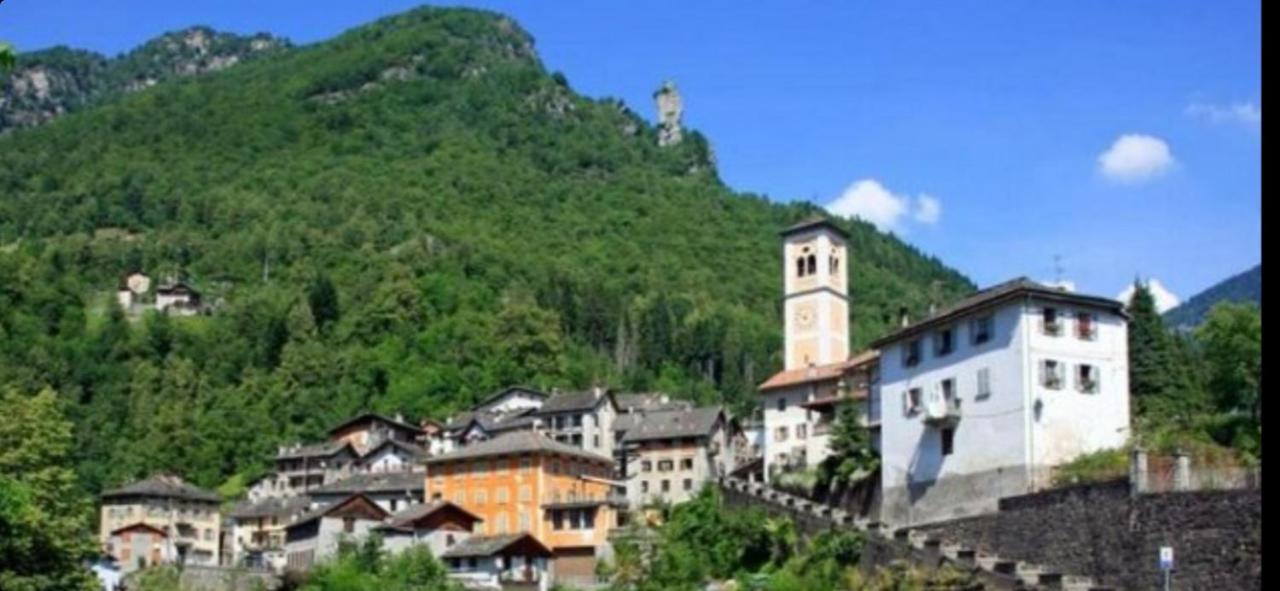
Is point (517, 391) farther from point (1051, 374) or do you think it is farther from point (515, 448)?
point (1051, 374)

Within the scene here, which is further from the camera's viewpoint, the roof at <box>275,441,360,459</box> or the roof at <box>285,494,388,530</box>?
the roof at <box>275,441,360,459</box>

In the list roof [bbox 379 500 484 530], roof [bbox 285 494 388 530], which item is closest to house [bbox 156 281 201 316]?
roof [bbox 285 494 388 530]

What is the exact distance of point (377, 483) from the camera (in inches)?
3511

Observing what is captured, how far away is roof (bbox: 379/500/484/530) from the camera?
244 feet

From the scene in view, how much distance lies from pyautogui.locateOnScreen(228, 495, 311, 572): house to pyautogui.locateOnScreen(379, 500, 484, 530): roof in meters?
12.3

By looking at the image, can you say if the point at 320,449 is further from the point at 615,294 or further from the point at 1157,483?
the point at 1157,483

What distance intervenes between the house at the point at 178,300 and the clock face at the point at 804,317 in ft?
270

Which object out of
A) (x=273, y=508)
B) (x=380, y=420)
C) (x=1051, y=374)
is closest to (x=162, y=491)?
(x=273, y=508)

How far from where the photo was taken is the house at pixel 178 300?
161 meters

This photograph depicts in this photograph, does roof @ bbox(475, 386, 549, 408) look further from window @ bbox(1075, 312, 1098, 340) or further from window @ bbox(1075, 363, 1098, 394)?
window @ bbox(1075, 363, 1098, 394)

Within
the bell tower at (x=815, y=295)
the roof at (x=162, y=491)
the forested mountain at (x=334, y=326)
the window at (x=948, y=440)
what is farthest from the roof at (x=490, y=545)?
the forested mountain at (x=334, y=326)

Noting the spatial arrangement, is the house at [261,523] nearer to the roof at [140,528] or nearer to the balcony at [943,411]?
the roof at [140,528]

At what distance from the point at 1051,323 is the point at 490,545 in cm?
3064

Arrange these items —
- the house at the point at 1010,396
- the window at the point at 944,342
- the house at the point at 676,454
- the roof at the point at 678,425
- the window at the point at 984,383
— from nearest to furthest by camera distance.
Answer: the house at the point at 1010,396
the window at the point at 984,383
the window at the point at 944,342
the house at the point at 676,454
the roof at the point at 678,425
